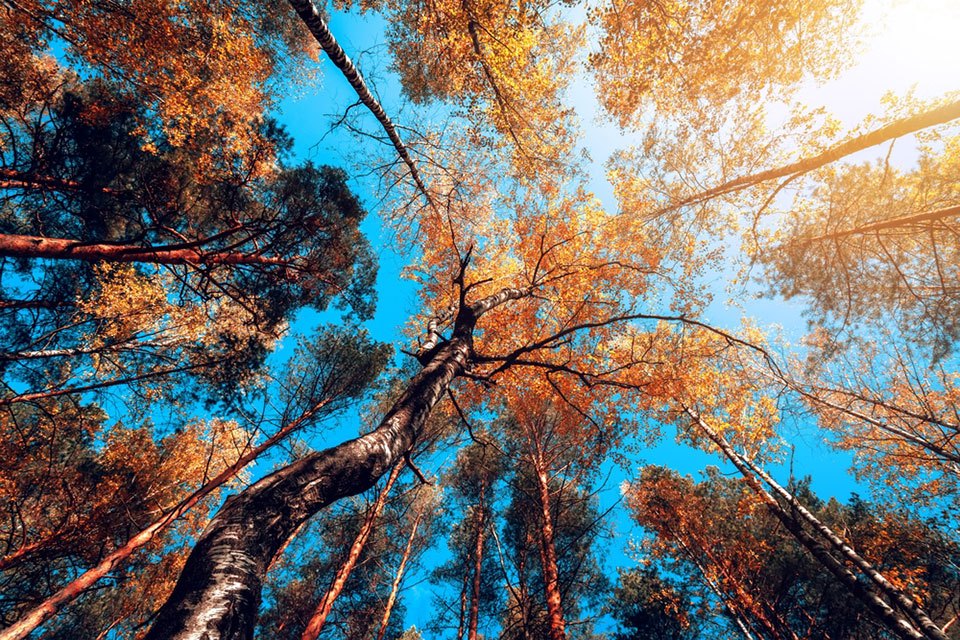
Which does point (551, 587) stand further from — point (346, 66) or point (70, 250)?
point (346, 66)

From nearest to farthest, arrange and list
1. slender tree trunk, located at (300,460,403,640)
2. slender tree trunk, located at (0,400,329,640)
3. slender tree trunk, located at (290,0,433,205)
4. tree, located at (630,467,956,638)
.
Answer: slender tree trunk, located at (290,0,433,205)
slender tree trunk, located at (0,400,329,640)
slender tree trunk, located at (300,460,403,640)
tree, located at (630,467,956,638)

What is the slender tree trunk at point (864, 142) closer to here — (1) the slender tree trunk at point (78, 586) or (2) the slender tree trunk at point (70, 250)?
(2) the slender tree trunk at point (70, 250)

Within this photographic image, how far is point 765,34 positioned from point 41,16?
10674mm

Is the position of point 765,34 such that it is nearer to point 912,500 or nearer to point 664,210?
point 664,210

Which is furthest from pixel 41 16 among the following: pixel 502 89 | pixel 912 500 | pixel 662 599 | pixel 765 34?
pixel 662 599

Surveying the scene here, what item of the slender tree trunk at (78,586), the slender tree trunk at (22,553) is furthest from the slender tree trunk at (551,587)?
the slender tree trunk at (22,553)

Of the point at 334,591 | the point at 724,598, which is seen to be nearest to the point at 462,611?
the point at 334,591

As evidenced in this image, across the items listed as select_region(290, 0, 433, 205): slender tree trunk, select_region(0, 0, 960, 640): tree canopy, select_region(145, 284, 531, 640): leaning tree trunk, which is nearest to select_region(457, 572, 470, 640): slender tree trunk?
select_region(0, 0, 960, 640): tree canopy

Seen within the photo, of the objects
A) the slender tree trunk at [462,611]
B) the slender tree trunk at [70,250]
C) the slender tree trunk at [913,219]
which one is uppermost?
the slender tree trunk at [913,219]

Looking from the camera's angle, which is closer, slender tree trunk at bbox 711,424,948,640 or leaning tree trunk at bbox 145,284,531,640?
leaning tree trunk at bbox 145,284,531,640

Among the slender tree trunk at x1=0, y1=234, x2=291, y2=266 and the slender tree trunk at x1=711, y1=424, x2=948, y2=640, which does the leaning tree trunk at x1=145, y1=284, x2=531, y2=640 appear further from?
the slender tree trunk at x1=711, y1=424, x2=948, y2=640

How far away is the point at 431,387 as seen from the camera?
2791 millimetres

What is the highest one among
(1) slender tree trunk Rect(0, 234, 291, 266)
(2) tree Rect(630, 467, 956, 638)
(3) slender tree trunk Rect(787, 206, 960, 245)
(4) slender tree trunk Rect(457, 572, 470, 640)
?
(3) slender tree trunk Rect(787, 206, 960, 245)

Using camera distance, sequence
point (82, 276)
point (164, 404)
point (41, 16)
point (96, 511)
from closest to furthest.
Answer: point (41, 16) < point (96, 511) < point (164, 404) < point (82, 276)
